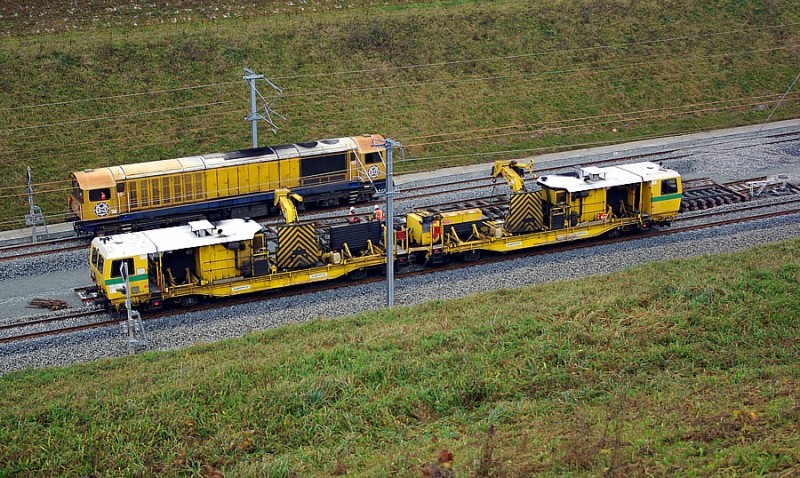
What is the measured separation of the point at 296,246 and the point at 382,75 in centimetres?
2096

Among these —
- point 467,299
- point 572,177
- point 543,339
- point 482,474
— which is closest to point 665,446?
point 482,474

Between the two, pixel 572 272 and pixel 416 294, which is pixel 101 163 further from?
pixel 572 272

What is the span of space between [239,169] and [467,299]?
12.7 m

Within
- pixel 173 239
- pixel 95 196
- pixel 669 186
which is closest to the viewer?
pixel 173 239

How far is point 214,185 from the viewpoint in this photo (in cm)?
3362

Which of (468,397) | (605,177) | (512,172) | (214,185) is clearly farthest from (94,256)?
(605,177)

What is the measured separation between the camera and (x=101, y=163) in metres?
38.3

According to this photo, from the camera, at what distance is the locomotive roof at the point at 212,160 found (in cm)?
3241

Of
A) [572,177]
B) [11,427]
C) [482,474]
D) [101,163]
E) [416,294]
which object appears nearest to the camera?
[482,474]

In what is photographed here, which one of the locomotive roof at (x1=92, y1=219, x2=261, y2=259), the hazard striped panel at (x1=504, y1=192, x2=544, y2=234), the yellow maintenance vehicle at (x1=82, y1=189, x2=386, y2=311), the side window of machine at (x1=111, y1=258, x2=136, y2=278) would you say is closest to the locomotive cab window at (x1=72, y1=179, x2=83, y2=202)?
the yellow maintenance vehicle at (x1=82, y1=189, x2=386, y2=311)

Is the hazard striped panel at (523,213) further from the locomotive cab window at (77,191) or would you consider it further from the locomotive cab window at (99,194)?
the locomotive cab window at (77,191)

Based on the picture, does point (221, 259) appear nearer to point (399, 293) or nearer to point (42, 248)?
point (399, 293)

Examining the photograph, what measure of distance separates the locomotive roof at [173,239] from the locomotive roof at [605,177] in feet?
32.8

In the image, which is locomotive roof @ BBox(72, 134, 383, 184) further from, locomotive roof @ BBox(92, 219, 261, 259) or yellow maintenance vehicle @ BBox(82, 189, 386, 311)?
locomotive roof @ BBox(92, 219, 261, 259)
